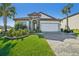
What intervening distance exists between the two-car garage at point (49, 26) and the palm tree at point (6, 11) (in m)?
0.81

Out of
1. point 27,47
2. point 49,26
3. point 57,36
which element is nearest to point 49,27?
point 49,26

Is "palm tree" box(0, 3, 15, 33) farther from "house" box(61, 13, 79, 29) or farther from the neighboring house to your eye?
"house" box(61, 13, 79, 29)

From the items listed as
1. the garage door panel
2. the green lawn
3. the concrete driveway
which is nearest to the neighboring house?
the garage door panel

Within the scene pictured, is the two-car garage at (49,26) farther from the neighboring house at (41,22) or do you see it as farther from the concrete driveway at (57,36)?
the concrete driveway at (57,36)

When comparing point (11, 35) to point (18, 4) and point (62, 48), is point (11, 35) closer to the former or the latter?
point (18, 4)

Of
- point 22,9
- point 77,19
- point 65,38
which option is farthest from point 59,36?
point 22,9

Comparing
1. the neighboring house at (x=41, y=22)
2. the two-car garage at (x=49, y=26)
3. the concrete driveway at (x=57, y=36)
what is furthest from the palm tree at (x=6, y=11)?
the concrete driveway at (x=57, y=36)

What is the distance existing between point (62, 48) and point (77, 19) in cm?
82

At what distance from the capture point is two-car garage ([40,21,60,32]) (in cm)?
689

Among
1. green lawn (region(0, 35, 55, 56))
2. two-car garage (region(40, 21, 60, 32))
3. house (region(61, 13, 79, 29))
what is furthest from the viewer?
two-car garage (region(40, 21, 60, 32))

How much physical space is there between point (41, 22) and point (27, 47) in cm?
77

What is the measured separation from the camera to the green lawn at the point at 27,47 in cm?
656

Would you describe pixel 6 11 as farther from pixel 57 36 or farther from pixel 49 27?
pixel 57 36

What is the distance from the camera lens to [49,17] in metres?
6.76
